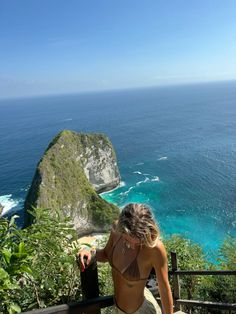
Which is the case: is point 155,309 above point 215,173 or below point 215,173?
above

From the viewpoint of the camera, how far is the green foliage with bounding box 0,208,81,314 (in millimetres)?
3198

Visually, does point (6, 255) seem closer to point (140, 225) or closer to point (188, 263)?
point (140, 225)

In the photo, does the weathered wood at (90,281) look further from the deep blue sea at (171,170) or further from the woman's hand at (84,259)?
the deep blue sea at (171,170)

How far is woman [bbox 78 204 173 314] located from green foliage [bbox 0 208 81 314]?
651 mm

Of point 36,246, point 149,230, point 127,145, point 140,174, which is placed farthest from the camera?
point 127,145

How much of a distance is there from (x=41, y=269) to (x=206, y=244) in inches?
1556

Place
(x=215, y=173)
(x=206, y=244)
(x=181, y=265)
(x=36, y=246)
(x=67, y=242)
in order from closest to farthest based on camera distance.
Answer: (x=36, y=246) → (x=67, y=242) → (x=181, y=265) → (x=206, y=244) → (x=215, y=173)

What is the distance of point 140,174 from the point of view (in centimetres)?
6681

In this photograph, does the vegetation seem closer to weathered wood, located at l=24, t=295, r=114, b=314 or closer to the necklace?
weathered wood, located at l=24, t=295, r=114, b=314

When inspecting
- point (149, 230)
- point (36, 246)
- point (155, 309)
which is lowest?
point (155, 309)

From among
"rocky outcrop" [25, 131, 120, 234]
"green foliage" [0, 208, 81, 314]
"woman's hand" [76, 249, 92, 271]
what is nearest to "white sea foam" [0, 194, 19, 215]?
"rocky outcrop" [25, 131, 120, 234]

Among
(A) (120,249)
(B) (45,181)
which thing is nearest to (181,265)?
(A) (120,249)

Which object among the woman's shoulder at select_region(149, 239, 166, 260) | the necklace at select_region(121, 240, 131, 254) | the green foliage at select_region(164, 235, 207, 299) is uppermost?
the woman's shoulder at select_region(149, 239, 166, 260)

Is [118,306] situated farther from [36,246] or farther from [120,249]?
[36,246]
